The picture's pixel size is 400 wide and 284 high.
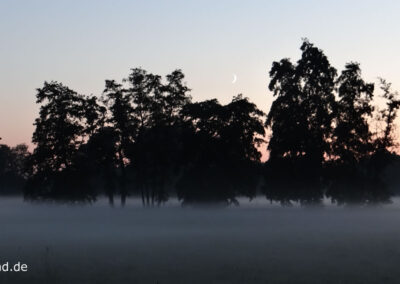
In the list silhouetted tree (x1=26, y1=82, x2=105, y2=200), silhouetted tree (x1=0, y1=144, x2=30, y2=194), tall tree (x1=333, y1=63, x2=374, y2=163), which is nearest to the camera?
tall tree (x1=333, y1=63, x2=374, y2=163)

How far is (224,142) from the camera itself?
6381cm

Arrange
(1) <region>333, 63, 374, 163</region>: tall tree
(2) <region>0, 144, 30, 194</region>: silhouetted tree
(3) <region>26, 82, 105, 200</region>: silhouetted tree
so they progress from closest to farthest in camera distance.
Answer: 1. (1) <region>333, 63, 374, 163</region>: tall tree
2. (3) <region>26, 82, 105, 200</region>: silhouetted tree
3. (2) <region>0, 144, 30, 194</region>: silhouetted tree

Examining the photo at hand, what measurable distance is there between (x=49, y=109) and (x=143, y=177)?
12.9 meters

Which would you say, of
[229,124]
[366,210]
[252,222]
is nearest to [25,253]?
[252,222]

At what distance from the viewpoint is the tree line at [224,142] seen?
187ft

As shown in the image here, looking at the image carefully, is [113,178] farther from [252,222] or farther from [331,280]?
[331,280]

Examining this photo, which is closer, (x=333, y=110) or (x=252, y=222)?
(x=252, y=222)

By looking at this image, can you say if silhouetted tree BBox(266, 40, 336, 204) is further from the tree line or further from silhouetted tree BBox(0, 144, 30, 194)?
silhouetted tree BBox(0, 144, 30, 194)

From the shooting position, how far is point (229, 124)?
6431 centimetres

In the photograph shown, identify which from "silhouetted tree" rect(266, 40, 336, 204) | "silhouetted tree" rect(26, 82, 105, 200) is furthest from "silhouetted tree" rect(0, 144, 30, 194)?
"silhouetted tree" rect(266, 40, 336, 204)

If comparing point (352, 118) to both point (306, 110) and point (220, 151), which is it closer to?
point (306, 110)

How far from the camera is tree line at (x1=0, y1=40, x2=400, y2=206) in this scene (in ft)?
187

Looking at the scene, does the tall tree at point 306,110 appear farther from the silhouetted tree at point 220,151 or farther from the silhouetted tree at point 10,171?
the silhouetted tree at point 10,171

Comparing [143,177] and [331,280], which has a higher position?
[143,177]
